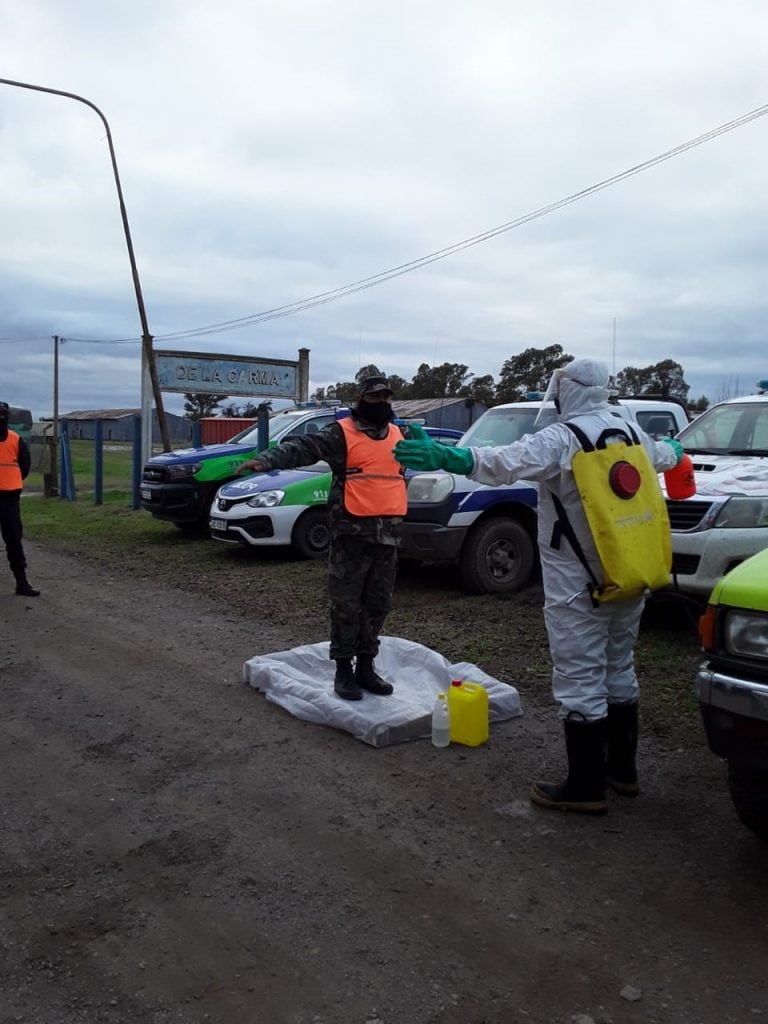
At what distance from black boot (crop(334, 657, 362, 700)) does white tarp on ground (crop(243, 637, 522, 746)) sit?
46 mm

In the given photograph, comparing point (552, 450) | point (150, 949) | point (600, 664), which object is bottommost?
point (150, 949)

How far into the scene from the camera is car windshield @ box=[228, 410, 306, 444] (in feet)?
43.1

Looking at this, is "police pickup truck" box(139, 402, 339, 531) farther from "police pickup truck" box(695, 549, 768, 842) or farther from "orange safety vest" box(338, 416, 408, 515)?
"police pickup truck" box(695, 549, 768, 842)

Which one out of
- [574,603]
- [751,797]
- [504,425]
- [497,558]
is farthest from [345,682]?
[504,425]

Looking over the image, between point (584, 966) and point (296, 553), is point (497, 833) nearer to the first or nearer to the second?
point (584, 966)

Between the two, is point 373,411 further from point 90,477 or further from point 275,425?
point 90,477

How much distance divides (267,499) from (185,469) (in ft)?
7.60

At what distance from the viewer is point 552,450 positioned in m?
3.87

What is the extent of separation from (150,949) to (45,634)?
15.9ft

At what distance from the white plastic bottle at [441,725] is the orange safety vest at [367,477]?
3.82 feet

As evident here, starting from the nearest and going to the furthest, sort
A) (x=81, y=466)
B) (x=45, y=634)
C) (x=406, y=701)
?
1. (x=406, y=701)
2. (x=45, y=634)
3. (x=81, y=466)

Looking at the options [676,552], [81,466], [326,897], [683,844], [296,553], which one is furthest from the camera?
[81,466]

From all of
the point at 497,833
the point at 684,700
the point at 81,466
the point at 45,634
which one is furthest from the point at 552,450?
the point at 81,466

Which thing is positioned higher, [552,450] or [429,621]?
[552,450]
